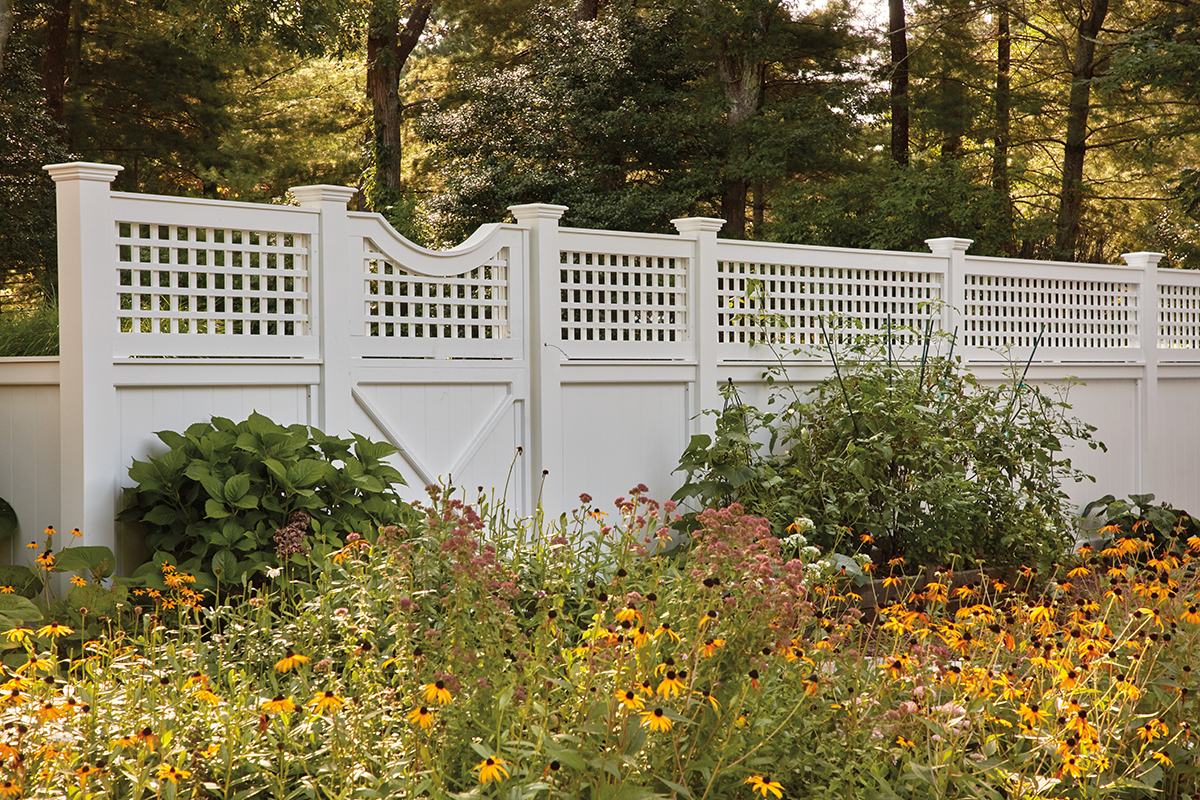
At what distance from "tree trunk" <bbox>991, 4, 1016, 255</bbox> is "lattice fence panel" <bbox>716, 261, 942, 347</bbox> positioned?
7123 millimetres

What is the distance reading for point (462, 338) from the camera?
197 inches

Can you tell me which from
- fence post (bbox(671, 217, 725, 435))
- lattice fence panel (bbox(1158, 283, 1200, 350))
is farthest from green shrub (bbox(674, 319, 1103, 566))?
lattice fence panel (bbox(1158, 283, 1200, 350))

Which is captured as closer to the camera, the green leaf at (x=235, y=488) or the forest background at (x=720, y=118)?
the green leaf at (x=235, y=488)

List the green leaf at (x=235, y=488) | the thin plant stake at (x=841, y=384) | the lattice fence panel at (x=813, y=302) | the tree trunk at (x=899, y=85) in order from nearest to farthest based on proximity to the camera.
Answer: the green leaf at (x=235, y=488)
the thin plant stake at (x=841, y=384)
the lattice fence panel at (x=813, y=302)
the tree trunk at (x=899, y=85)

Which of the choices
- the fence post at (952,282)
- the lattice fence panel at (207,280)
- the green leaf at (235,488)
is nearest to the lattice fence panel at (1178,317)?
the fence post at (952,282)

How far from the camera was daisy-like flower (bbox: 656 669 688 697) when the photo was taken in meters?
1.84

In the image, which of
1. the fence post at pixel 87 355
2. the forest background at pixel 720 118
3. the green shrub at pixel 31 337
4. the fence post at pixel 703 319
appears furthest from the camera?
the forest background at pixel 720 118

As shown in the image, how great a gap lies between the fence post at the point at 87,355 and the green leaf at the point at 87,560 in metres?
0.17

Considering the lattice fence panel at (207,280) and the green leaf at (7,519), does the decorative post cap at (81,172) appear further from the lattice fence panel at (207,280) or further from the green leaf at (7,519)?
the green leaf at (7,519)

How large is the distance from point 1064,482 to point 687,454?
3146mm

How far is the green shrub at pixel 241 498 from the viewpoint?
12.2 ft

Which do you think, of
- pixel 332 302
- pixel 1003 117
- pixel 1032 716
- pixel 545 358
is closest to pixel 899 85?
pixel 1003 117

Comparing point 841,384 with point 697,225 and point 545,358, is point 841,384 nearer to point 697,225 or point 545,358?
point 697,225

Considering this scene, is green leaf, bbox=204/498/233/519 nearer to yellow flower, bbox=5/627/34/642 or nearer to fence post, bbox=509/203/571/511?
yellow flower, bbox=5/627/34/642
